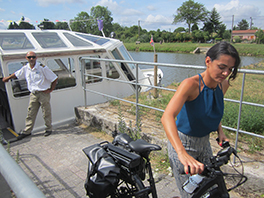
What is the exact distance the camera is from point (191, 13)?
10438 centimetres

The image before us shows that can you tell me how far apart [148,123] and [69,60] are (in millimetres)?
3757

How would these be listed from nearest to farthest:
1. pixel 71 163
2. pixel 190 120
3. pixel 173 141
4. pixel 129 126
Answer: pixel 173 141, pixel 190 120, pixel 71 163, pixel 129 126

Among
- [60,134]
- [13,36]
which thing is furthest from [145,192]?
[13,36]

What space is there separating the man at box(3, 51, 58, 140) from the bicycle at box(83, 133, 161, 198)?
396cm

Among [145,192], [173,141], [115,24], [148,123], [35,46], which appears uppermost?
[115,24]

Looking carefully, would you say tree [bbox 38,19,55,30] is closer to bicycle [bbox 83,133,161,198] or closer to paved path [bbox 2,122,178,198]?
paved path [bbox 2,122,178,198]

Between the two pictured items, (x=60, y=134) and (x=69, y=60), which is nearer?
(x=60, y=134)

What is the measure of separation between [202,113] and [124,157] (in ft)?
2.38

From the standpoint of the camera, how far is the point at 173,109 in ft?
5.06

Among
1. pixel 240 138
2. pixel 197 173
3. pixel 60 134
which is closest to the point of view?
pixel 197 173

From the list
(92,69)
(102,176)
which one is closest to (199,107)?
(102,176)

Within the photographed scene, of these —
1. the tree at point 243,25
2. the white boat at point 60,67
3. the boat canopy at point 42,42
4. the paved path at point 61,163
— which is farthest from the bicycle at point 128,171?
the tree at point 243,25

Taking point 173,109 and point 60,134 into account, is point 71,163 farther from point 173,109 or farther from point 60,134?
point 173,109

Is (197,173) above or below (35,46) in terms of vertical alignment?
below
